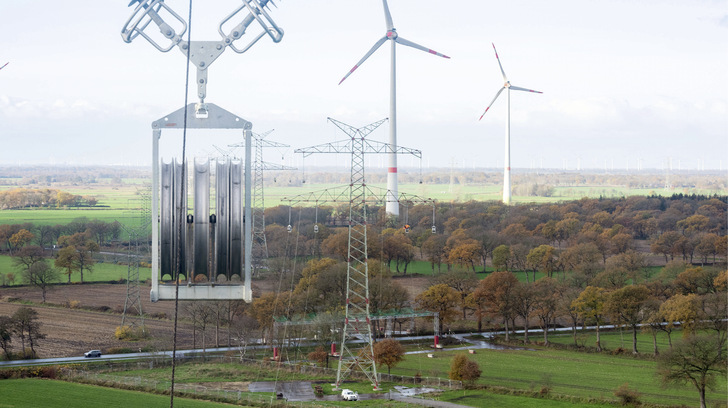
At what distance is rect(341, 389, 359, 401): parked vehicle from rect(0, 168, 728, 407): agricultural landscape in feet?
3.75

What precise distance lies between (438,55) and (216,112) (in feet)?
241

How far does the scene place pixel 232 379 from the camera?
37.9 meters

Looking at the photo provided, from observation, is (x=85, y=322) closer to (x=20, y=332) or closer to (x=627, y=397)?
(x=20, y=332)

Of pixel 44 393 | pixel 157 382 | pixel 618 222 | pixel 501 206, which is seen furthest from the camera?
pixel 501 206

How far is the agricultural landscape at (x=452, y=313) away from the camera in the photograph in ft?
124

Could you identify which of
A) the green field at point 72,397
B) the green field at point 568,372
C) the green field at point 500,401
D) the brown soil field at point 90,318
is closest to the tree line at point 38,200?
the brown soil field at point 90,318

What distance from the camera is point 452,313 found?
1991 inches

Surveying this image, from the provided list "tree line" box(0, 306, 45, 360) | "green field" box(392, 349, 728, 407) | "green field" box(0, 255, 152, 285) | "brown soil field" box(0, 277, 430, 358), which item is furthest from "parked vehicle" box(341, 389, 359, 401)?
"green field" box(0, 255, 152, 285)

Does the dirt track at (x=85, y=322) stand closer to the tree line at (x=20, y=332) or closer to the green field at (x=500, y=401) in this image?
the tree line at (x=20, y=332)

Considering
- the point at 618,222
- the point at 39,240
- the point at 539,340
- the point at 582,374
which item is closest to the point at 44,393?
the point at 582,374

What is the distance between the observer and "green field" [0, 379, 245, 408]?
30.3 meters

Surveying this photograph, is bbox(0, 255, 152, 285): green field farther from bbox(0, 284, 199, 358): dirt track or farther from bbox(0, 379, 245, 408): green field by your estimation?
bbox(0, 379, 245, 408): green field

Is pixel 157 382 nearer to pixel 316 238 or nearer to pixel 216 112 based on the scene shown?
pixel 216 112

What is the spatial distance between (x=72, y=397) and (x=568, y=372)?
23.7 m
